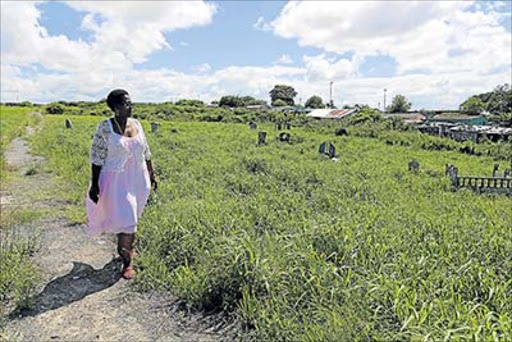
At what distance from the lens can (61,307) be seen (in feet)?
11.0

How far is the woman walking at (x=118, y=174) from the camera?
363cm

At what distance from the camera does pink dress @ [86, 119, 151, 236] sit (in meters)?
3.64

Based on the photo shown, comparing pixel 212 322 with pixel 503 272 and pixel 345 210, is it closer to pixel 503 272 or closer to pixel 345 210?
pixel 503 272

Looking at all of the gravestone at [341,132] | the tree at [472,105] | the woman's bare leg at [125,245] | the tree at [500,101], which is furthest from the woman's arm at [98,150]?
the tree at [472,105]

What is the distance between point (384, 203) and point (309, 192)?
5.01 feet

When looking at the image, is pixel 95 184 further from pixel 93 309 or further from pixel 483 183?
pixel 483 183

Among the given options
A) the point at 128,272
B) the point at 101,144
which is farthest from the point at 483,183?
the point at 101,144

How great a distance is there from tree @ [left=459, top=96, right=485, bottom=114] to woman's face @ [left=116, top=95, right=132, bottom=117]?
250 ft

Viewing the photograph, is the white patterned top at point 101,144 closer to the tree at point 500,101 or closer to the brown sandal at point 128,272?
the brown sandal at point 128,272

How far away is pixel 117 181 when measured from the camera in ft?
12.3

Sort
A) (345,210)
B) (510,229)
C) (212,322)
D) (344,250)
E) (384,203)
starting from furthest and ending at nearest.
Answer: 1. (384,203)
2. (345,210)
3. (510,229)
4. (344,250)
5. (212,322)

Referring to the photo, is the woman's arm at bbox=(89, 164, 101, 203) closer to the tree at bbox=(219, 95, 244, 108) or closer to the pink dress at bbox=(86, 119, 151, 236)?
the pink dress at bbox=(86, 119, 151, 236)

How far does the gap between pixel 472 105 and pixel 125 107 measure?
8217 cm

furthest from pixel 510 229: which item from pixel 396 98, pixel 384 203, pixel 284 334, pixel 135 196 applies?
pixel 396 98
